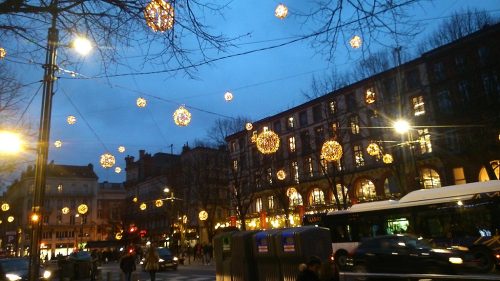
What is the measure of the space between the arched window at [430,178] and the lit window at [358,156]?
21.7 feet

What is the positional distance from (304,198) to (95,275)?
1232 inches

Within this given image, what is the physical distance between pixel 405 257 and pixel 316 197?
112 feet

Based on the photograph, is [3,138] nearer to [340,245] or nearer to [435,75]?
[340,245]

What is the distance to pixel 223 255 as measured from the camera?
13633 mm

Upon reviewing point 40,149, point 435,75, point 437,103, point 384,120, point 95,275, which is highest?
point 435,75

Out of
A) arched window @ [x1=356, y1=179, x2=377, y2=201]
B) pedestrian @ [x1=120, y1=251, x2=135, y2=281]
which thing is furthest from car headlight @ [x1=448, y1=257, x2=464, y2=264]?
arched window @ [x1=356, y1=179, x2=377, y2=201]

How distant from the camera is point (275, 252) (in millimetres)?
12086

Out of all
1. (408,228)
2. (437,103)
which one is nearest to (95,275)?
(408,228)

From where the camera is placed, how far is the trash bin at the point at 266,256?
39.8ft

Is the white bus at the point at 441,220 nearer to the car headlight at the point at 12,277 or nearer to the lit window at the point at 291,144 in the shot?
the car headlight at the point at 12,277

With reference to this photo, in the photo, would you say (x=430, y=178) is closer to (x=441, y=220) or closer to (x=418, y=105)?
(x=418, y=105)

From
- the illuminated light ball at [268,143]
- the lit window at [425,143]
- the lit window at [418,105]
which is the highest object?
the lit window at [418,105]

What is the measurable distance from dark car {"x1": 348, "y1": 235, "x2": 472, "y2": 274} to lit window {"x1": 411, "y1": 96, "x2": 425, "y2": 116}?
2472cm

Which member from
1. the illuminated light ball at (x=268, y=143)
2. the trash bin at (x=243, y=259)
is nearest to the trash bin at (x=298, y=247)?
the trash bin at (x=243, y=259)
